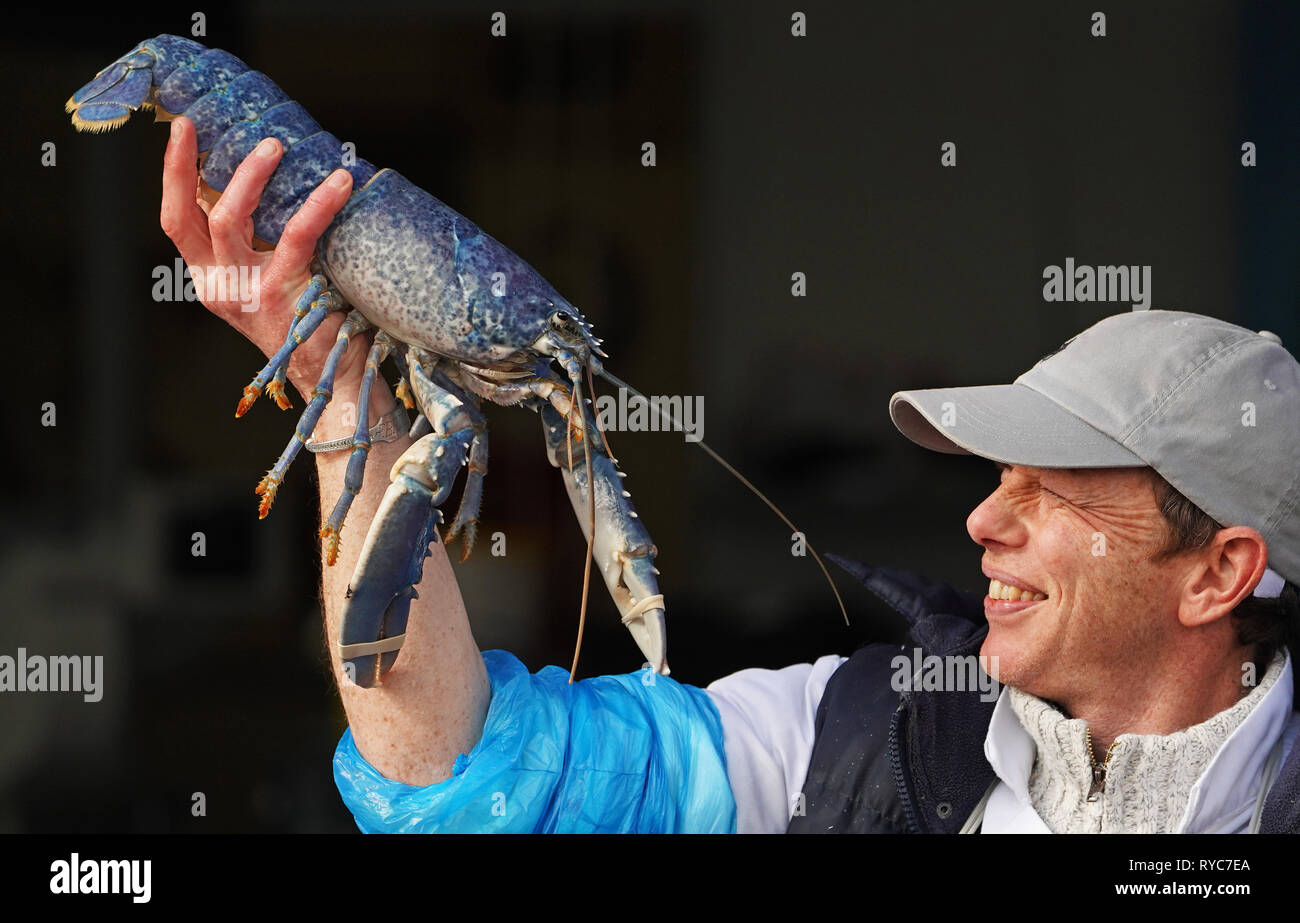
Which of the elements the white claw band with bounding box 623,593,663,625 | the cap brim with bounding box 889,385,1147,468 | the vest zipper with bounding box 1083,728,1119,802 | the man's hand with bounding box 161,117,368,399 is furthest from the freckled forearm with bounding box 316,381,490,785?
the vest zipper with bounding box 1083,728,1119,802

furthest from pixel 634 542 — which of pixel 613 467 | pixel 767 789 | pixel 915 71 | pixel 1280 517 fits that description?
pixel 915 71

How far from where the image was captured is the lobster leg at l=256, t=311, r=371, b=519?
4.54 feet

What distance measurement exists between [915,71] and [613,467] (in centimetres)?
117

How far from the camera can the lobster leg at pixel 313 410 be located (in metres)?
1.38

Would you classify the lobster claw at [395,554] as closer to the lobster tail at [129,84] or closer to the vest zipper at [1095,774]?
the lobster tail at [129,84]

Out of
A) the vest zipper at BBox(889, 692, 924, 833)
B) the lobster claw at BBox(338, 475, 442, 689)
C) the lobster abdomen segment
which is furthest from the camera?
the vest zipper at BBox(889, 692, 924, 833)

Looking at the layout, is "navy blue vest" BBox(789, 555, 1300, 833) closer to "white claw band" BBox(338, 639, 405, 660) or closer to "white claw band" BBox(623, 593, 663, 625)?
"white claw band" BBox(623, 593, 663, 625)

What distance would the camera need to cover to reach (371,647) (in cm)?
142

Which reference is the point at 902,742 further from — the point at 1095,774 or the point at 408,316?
the point at 408,316

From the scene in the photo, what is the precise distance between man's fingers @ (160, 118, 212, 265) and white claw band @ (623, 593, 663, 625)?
2.14 ft

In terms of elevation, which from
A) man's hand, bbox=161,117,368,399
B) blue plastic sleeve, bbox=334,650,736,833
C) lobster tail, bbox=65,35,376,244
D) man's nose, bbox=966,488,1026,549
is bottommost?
blue plastic sleeve, bbox=334,650,736,833

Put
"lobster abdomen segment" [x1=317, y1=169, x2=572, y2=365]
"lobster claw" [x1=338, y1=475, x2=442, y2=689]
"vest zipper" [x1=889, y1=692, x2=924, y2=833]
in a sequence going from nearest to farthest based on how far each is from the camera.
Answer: "lobster claw" [x1=338, y1=475, x2=442, y2=689]
"lobster abdomen segment" [x1=317, y1=169, x2=572, y2=365]
"vest zipper" [x1=889, y1=692, x2=924, y2=833]

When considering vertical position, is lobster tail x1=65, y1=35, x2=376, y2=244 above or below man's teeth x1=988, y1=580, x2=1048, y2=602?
above
